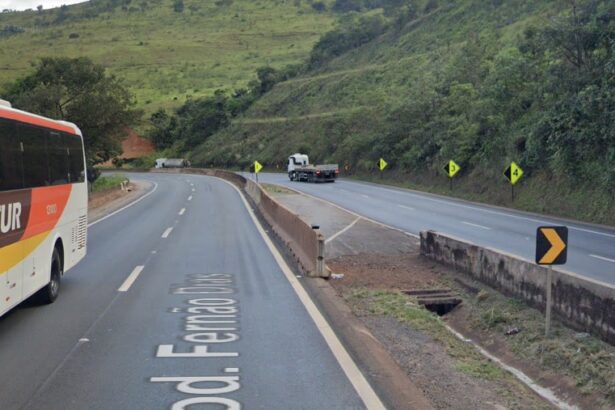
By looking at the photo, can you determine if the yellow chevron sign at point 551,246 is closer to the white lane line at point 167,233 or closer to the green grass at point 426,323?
the green grass at point 426,323

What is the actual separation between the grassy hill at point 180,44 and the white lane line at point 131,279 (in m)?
108

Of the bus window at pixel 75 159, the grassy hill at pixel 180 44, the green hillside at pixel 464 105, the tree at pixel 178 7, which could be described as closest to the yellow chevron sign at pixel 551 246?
the bus window at pixel 75 159

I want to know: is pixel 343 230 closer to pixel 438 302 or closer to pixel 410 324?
pixel 438 302

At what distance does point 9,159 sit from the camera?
9.34 m

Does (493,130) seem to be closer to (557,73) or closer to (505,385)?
(557,73)

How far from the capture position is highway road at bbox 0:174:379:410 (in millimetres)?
6758

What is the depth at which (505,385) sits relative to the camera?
7648mm

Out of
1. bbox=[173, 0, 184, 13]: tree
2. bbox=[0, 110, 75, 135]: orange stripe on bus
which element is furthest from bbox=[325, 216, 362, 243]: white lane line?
bbox=[173, 0, 184, 13]: tree

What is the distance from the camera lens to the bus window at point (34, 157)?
10148 millimetres

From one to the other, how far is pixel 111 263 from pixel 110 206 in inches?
821

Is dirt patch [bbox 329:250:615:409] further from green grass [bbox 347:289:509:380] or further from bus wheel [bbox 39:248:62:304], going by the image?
bus wheel [bbox 39:248:62:304]

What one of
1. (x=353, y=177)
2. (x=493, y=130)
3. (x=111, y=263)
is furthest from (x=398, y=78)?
(x=111, y=263)

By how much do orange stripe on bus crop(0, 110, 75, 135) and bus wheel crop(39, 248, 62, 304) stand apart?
2.11m

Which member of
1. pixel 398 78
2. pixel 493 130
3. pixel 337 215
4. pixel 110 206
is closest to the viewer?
pixel 337 215
